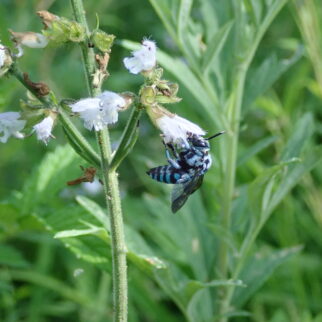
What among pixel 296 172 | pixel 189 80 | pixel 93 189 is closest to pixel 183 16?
pixel 189 80

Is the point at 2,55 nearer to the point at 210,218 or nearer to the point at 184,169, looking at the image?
the point at 184,169

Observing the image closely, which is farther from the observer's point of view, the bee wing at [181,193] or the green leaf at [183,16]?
the green leaf at [183,16]

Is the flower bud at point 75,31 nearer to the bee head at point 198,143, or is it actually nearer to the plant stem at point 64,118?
the plant stem at point 64,118

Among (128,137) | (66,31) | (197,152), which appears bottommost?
(197,152)

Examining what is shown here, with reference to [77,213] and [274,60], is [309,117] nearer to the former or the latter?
[274,60]

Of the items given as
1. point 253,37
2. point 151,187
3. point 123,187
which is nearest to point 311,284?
point 151,187

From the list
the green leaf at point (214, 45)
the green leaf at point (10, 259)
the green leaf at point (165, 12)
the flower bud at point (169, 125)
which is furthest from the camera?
the green leaf at point (10, 259)

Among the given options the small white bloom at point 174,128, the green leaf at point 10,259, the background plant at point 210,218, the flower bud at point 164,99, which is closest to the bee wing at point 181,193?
the background plant at point 210,218
